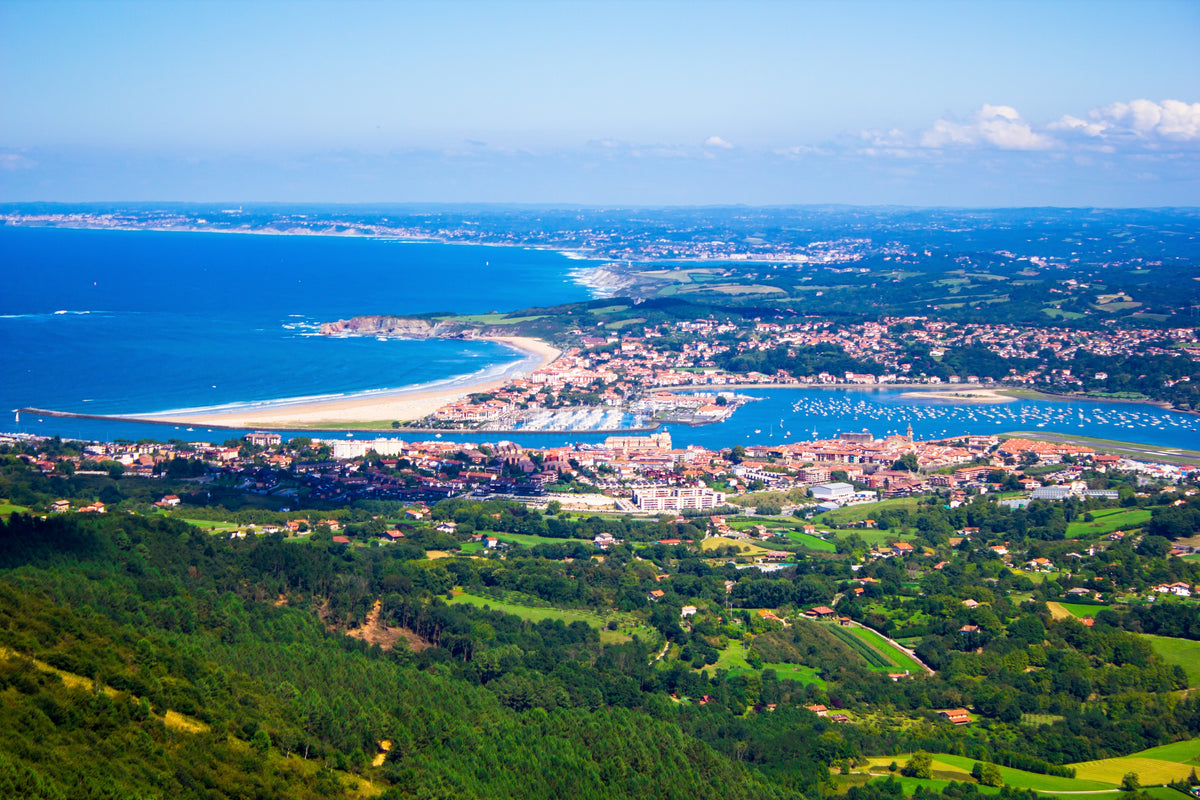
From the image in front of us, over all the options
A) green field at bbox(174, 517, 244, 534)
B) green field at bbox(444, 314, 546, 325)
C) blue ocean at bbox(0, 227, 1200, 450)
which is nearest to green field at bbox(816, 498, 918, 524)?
blue ocean at bbox(0, 227, 1200, 450)

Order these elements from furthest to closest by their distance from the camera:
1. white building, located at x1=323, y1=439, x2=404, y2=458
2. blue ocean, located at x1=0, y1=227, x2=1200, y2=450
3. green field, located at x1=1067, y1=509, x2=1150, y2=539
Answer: blue ocean, located at x1=0, y1=227, x2=1200, y2=450 → white building, located at x1=323, y1=439, x2=404, y2=458 → green field, located at x1=1067, y1=509, x2=1150, y2=539

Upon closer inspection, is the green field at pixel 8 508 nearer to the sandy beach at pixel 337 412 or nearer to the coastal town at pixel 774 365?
the sandy beach at pixel 337 412

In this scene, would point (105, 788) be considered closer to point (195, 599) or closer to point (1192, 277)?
point (195, 599)

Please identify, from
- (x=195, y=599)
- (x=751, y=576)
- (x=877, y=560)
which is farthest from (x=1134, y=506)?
(x=195, y=599)

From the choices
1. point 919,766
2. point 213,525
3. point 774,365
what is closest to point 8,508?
point 213,525

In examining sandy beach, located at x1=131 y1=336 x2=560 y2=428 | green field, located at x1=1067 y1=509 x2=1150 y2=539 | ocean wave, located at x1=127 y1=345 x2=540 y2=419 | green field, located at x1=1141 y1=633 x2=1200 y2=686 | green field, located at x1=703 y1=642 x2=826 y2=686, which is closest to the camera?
green field, located at x1=703 y1=642 x2=826 y2=686

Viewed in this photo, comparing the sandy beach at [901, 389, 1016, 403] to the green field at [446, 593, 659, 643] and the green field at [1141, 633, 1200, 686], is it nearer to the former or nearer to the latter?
the green field at [1141, 633, 1200, 686]
